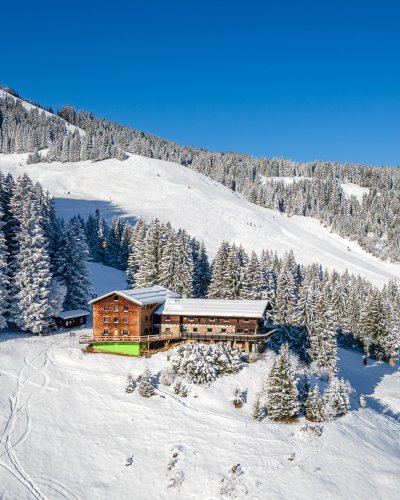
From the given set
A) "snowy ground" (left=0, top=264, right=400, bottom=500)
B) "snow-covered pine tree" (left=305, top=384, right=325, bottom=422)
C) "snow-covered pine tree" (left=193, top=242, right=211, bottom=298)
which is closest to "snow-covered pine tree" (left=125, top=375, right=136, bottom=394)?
"snowy ground" (left=0, top=264, right=400, bottom=500)

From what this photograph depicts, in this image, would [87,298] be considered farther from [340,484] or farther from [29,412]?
[340,484]

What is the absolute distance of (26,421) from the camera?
32531 millimetres

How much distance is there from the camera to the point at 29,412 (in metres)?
33.5

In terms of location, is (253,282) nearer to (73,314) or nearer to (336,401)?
(73,314)

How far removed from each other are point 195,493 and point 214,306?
21.2 metres

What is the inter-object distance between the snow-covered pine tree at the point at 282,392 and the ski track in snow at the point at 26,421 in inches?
610

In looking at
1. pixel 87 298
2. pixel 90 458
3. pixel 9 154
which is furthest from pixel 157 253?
pixel 9 154

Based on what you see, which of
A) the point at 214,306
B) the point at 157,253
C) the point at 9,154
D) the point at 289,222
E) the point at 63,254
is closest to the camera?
the point at 214,306

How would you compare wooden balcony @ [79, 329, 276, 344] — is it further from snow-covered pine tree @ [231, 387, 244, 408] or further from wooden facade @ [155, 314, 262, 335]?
snow-covered pine tree @ [231, 387, 244, 408]

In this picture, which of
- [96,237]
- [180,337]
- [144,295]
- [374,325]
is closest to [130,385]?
[180,337]

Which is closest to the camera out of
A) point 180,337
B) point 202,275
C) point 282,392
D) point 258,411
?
point 258,411

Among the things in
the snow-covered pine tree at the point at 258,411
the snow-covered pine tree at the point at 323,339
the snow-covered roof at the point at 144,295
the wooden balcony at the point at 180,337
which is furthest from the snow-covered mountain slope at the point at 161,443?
the snow-covered pine tree at the point at 323,339

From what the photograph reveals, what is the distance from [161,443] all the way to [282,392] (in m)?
10.0

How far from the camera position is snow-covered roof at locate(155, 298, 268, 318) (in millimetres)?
44656
